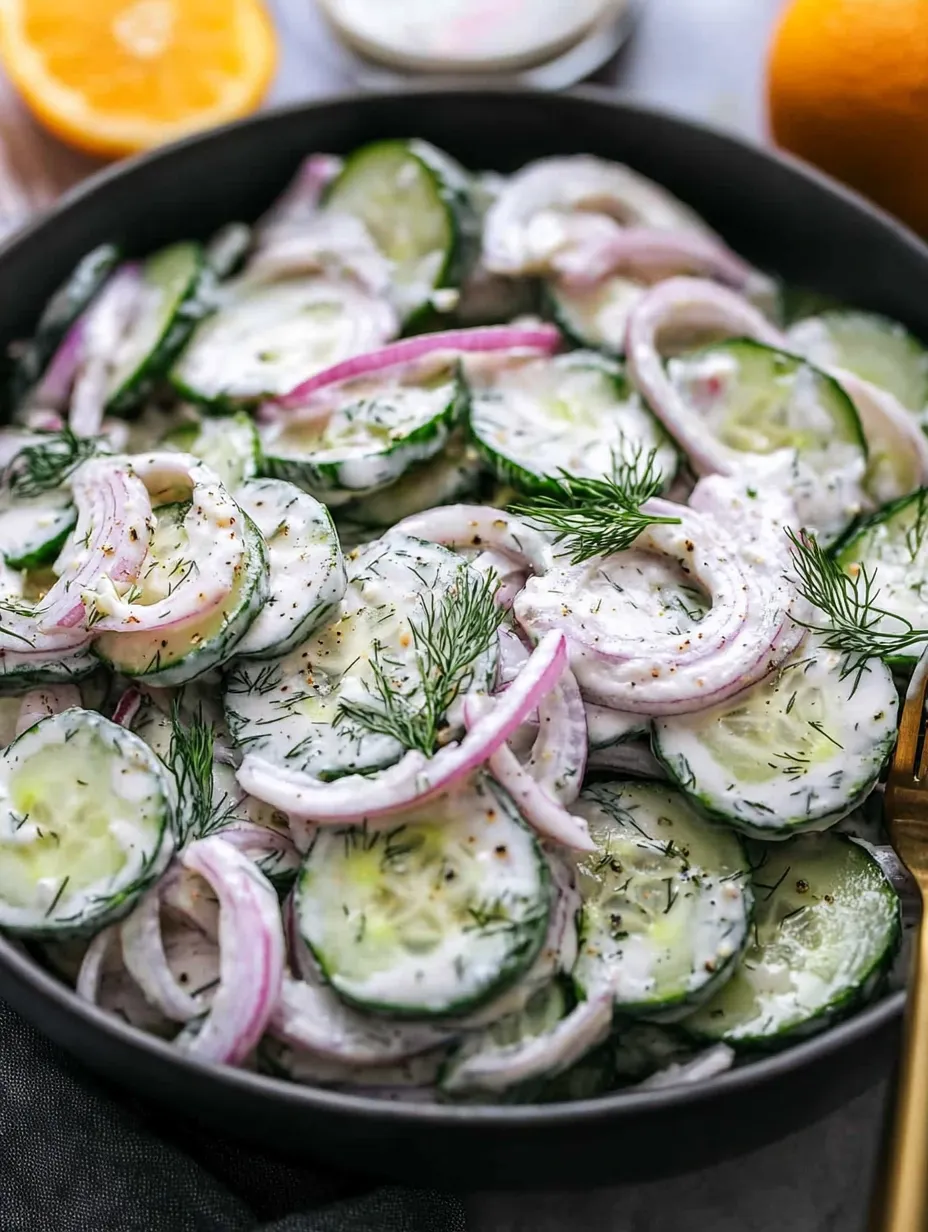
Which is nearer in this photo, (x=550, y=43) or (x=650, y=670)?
(x=650, y=670)

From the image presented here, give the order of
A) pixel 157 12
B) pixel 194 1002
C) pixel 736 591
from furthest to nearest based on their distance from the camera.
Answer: pixel 157 12 < pixel 736 591 < pixel 194 1002

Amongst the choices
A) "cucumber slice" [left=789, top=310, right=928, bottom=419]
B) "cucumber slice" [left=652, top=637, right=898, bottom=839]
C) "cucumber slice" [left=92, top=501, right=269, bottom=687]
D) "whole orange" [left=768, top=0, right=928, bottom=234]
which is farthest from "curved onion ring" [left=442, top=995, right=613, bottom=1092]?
"whole orange" [left=768, top=0, right=928, bottom=234]

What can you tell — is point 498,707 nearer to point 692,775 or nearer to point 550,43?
point 692,775

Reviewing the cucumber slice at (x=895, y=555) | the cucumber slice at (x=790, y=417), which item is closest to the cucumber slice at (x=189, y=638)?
the cucumber slice at (x=790, y=417)

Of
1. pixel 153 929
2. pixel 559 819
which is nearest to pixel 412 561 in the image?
pixel 559 819

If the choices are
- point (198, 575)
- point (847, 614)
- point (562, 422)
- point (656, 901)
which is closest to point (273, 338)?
point (562, 422)

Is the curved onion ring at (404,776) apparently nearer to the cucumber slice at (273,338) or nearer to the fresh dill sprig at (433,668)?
the fresh dill sprig at (433,668)

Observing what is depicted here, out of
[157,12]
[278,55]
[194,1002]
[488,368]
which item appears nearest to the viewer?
[194,1002]

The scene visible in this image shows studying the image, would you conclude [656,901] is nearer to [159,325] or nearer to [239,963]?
[239,963]
